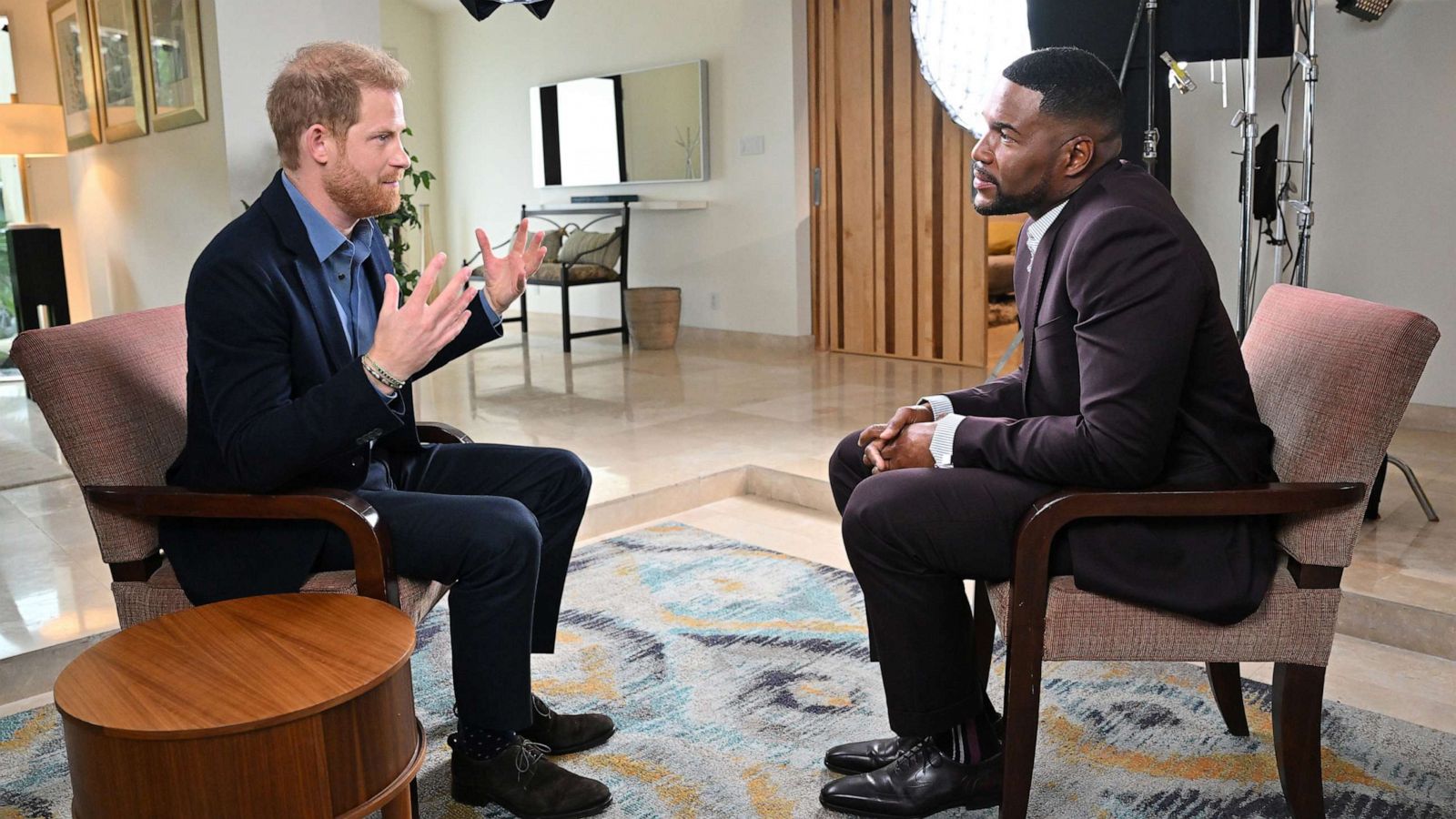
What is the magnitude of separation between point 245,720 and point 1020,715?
1.04m

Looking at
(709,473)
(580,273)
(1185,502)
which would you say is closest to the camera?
(1185,502)

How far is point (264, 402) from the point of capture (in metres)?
1.66

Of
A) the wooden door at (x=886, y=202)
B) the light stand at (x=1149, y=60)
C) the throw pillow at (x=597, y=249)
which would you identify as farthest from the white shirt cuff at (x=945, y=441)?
the throw pillow at (x=597, y=249)

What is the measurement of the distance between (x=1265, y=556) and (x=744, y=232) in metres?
5.83

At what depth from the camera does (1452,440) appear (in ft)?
13.7

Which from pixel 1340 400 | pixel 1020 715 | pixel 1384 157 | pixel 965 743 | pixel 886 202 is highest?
pixel 1384 157

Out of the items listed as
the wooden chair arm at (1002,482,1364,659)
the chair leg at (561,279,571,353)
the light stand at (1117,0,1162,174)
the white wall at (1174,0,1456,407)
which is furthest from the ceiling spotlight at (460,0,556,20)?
the chair leg at (561,279,571,353)

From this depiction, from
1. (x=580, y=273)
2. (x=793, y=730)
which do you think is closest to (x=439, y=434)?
(x=793, y=730)

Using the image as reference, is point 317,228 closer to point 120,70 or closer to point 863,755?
point 863,755

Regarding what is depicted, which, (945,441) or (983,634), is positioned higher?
(945,441)

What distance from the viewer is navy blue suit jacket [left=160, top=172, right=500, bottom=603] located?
5.36 ft

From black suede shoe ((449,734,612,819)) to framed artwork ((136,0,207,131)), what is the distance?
10.8 feet

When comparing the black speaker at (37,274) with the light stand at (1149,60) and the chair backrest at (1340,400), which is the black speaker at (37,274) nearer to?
the light stand at (1149,60)

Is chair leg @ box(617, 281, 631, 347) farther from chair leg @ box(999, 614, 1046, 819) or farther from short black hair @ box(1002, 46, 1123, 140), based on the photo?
chair leg @ box(999, 614, 1046, 819)
